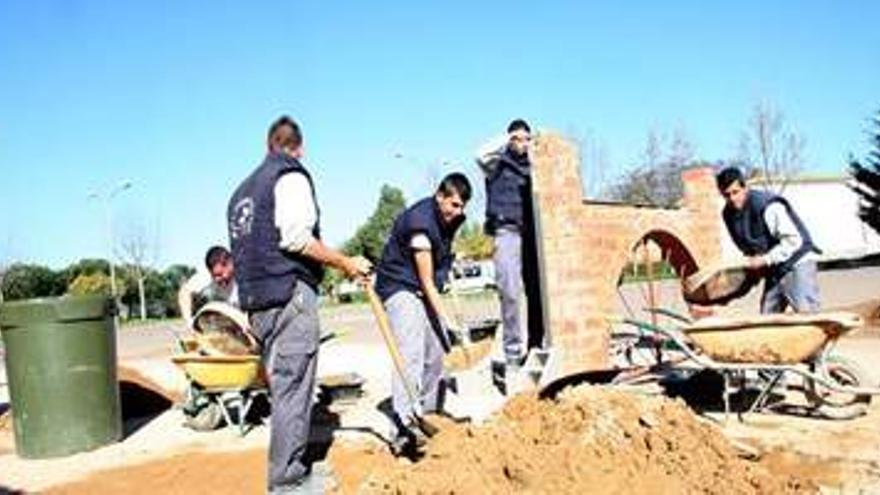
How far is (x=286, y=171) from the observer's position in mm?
5230

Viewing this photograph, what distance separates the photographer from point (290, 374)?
16.8 ft

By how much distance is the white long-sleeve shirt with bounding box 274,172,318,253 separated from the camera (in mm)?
5105

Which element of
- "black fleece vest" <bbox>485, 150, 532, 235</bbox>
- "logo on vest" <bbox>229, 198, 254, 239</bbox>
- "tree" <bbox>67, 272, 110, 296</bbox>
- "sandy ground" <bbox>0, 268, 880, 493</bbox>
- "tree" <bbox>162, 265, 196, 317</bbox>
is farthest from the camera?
"tree" <bbox>162, 265, 196, 317</bbox>

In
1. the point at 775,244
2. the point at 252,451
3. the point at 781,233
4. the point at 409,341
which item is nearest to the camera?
the point at 409,341

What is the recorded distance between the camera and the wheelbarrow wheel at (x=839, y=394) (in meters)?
6.46

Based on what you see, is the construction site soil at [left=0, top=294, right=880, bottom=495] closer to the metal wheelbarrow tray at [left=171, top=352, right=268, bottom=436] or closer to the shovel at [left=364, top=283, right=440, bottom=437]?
the shovel at [left=364, top=283, right=440, bottom=437]

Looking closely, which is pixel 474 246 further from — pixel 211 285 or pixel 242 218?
pixel 242 218

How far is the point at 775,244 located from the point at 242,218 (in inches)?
157

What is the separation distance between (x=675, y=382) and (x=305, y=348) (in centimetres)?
319

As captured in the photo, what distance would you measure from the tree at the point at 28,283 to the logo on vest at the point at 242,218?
5032cm

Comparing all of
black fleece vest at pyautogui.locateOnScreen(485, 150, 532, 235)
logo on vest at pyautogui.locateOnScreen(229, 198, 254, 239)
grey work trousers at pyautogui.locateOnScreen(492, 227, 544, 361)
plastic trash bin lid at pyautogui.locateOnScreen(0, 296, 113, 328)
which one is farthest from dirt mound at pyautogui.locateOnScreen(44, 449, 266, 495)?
black fleece vest at pyautogui.locateOnScreen(485, 150, 532, 235)

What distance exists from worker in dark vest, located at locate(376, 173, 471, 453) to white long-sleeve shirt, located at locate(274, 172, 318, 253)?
1002mm

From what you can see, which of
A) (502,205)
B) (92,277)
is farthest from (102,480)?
(92,277)

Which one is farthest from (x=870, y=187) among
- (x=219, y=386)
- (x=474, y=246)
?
(x=219, y=386)
